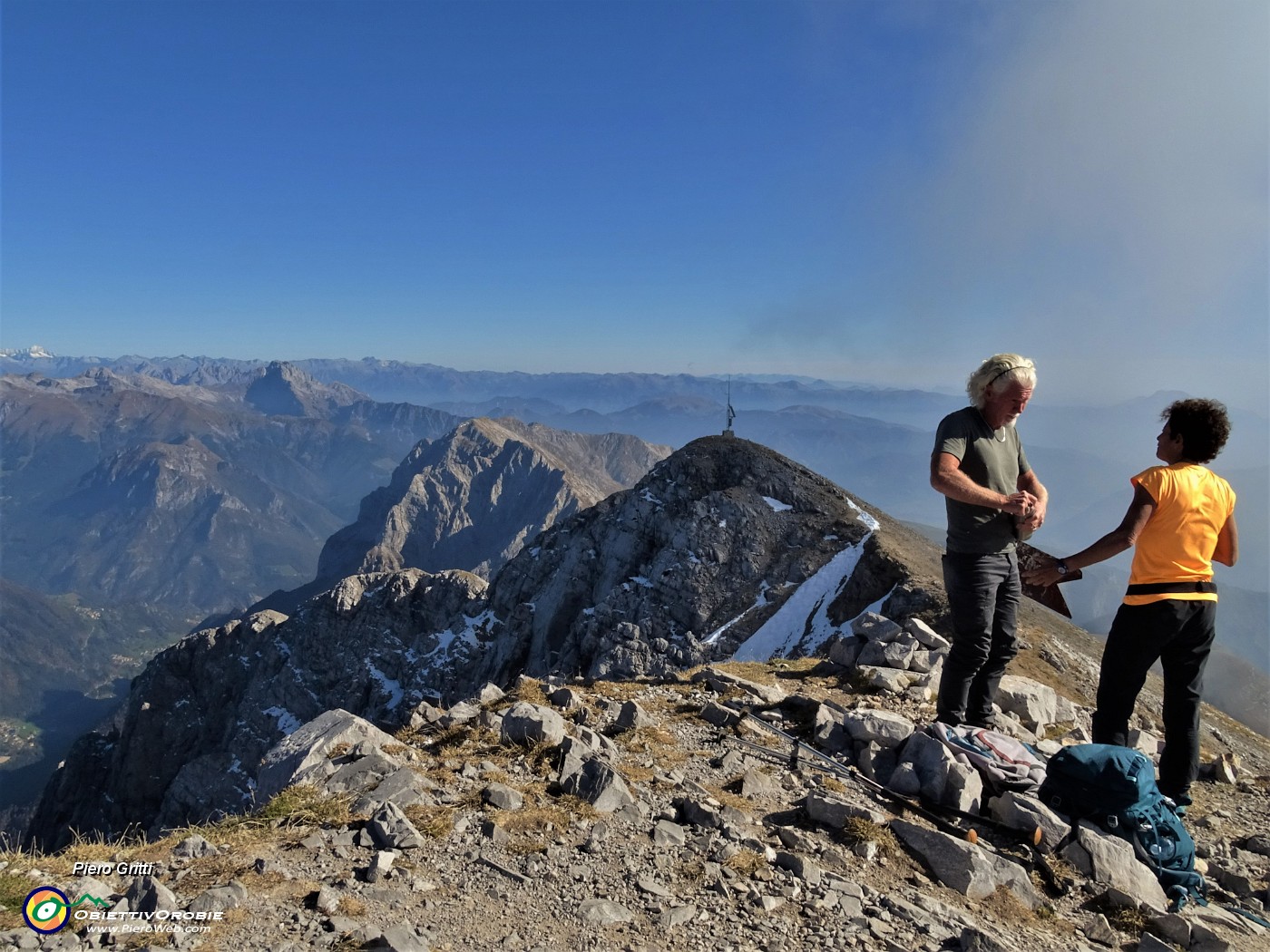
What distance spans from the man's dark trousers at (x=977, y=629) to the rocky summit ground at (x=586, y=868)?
6.12 ft

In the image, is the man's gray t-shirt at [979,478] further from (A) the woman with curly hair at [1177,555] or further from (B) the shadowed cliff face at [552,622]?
(B) the shadowed cliff face at [552,622]

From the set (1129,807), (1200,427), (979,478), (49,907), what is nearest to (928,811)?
(1129,807)

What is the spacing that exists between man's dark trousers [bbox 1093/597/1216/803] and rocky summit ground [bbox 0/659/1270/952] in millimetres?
992

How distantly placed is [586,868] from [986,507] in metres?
5.62

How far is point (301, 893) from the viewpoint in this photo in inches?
202

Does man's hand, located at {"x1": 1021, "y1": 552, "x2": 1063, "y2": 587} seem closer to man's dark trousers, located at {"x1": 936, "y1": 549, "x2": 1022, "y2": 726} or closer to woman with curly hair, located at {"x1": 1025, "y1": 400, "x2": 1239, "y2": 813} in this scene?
man's dark trousers, located at {"x1": 936, "y1": 549, "x2": 1022, "y2": 726}

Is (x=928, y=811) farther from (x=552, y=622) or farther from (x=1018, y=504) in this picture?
(x=552, y=622)

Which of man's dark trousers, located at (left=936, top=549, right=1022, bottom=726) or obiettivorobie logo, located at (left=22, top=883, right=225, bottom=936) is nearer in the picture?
obiettivorobie logo, located at (left=22, top=883, right=225, bottom=936)

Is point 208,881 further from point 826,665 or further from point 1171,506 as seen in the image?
point 826,665

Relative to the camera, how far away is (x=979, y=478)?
7.55 meters

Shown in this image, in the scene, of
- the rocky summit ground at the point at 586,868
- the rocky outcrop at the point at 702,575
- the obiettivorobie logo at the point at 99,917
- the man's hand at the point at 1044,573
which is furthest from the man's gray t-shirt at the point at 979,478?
the rocky outcrop at the point at 702,575

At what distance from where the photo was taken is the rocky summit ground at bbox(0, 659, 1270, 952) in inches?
193

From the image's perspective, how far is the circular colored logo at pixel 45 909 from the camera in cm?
462

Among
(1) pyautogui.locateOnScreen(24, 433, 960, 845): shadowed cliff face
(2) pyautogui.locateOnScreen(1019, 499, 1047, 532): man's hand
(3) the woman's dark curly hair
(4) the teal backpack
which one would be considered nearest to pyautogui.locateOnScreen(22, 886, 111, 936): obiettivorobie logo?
(4) the teal backpack
